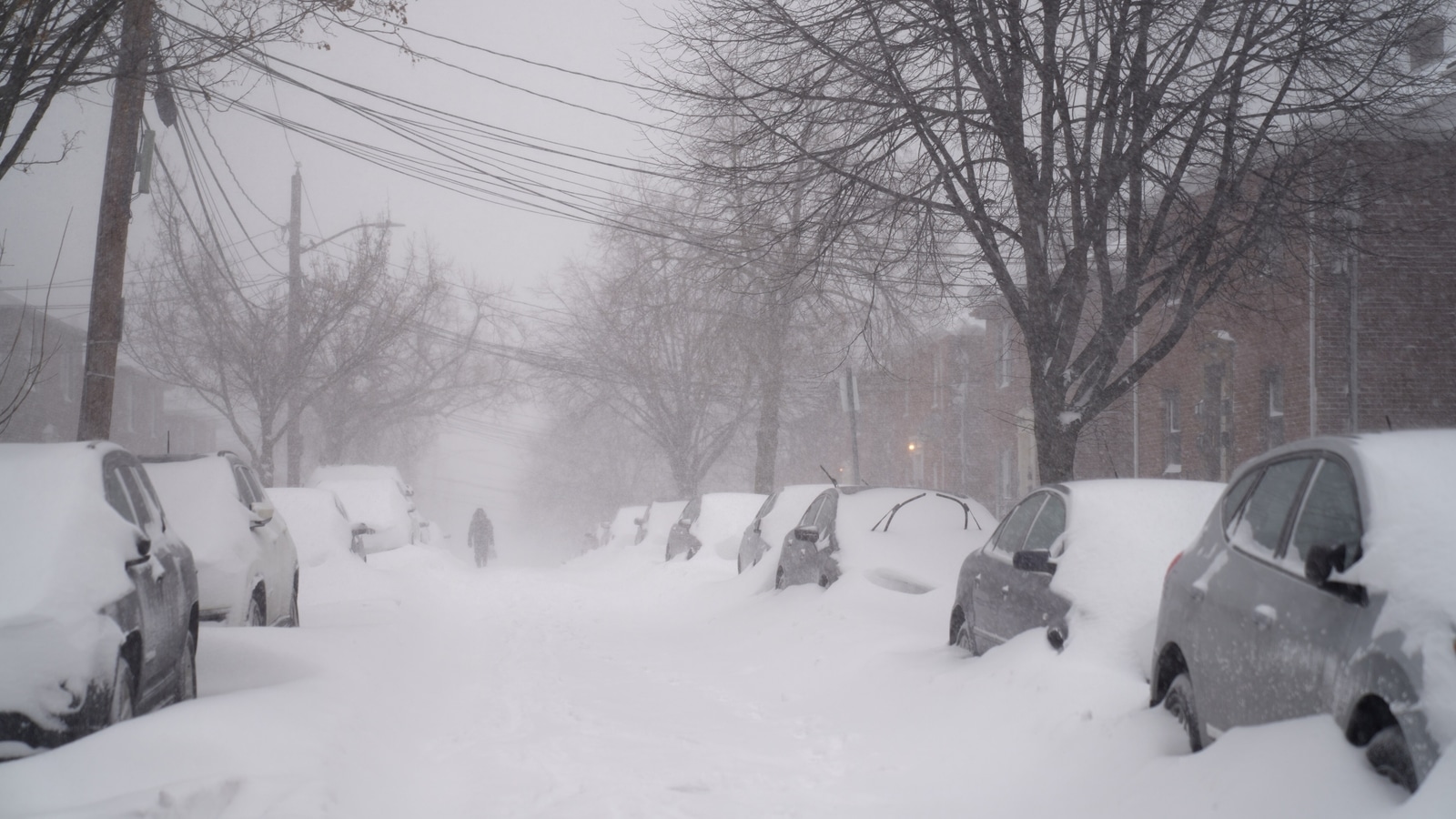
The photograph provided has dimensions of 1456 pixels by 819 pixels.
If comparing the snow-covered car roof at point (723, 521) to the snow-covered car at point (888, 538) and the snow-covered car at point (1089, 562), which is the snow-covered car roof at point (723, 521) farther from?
the snow-covered car at point (1089, 562)

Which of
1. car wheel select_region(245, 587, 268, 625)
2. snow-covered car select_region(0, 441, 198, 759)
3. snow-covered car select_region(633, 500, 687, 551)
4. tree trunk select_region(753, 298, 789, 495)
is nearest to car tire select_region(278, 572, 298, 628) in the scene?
car wheel select_region(245, 587, 268, 625)

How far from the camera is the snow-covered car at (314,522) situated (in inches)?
623

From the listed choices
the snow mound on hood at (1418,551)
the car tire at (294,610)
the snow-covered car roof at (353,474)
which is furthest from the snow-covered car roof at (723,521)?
the snow mound on hood at (1418,551)

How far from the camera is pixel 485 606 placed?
57.3ft

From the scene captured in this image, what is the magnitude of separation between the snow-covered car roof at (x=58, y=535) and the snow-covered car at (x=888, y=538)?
7289 millimetres

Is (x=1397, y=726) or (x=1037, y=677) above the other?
(x=1397, y=726)

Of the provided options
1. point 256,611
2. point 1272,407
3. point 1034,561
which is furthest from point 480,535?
point 1034,561

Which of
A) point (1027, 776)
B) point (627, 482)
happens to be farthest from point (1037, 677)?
point (627, 482)

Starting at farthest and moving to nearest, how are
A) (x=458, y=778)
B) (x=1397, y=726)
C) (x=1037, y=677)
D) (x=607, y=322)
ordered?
(x=607, y=322), (x=1037, y=677), (x=458, y=778), (x=1397, y=726)

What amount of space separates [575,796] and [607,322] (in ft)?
86.4

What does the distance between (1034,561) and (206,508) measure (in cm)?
662

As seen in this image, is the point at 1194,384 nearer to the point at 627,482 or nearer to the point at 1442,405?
the point at 1442,405

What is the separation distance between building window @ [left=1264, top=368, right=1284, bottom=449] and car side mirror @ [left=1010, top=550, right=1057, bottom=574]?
15.5m

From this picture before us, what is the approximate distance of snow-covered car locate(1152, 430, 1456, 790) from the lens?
3.36m
